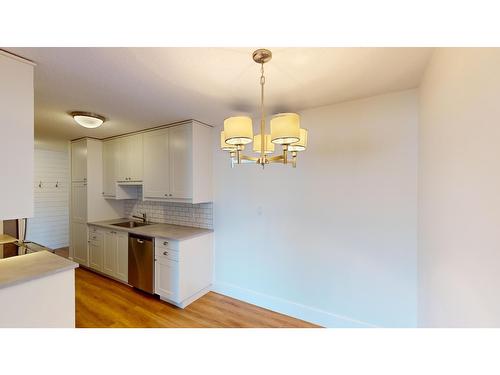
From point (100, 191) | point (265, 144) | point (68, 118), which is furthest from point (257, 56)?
point (100, 191)

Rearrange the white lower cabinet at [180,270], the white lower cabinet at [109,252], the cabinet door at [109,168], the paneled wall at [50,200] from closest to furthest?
the white lower cabinet at [180,270]
the white lower cabinet at [109,252]
the cabinet door at [109,168]
the paneled wall at [50,200]

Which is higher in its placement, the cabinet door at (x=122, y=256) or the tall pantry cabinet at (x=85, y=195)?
the tall pantry cabinet at (x=85, y=195)

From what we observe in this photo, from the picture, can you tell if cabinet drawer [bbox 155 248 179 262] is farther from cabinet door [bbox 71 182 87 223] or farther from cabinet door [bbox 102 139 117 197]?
cabinet door [bbox 71 182 87 223]

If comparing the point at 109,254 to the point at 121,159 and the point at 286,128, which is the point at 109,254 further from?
the point at 286,128

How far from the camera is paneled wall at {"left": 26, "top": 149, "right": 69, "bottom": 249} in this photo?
15.0ft

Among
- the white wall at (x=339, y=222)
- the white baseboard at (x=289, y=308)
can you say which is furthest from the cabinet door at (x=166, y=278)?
the white wall at (x=339, y=222)

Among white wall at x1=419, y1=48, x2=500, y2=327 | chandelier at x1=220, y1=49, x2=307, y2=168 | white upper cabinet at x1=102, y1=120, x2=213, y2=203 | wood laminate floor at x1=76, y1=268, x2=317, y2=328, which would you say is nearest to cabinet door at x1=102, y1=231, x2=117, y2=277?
wood laminate floor at x1=76, y1=268, x2=317, y2=328

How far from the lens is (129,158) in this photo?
326 cm

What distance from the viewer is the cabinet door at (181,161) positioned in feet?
8.66

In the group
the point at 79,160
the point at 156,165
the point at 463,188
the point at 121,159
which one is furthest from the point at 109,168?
the point at 463,188

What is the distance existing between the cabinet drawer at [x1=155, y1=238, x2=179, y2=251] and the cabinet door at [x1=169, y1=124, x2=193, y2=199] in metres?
0.58

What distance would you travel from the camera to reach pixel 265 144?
1.43 meters

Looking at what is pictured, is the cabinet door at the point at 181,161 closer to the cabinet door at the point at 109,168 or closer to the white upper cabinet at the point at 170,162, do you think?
the white upper cabinet at the point at 170,162
